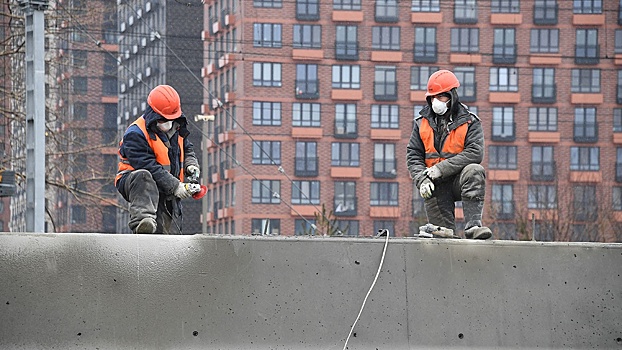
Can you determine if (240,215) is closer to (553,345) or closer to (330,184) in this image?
(330,184)

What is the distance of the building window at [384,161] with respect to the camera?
9900 cm

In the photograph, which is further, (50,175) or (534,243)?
(50,175)

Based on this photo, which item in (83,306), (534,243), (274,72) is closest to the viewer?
(83,306)

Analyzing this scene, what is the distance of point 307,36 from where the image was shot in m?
99.0

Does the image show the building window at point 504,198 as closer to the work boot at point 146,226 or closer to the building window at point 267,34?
the building window at point 267,34

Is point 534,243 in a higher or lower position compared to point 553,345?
higher

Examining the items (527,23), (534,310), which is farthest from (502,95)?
(534,310)

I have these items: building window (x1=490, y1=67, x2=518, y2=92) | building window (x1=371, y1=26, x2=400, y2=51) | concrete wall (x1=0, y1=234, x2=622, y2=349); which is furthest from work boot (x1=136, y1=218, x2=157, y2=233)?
building window (x1=490, y1=67, x2=518, y2=92)

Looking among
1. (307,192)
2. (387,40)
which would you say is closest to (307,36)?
(387,40)

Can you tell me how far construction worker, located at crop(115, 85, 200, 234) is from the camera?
37.0 ft

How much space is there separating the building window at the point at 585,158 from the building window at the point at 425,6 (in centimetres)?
1374

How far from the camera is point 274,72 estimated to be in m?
98.6

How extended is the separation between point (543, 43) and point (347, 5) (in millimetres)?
13975

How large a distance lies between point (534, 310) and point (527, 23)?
92109 mm
